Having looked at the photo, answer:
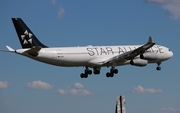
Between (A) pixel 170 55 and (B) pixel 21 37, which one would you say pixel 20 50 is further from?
(A) pixel 170 55

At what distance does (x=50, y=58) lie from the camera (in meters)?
75.1

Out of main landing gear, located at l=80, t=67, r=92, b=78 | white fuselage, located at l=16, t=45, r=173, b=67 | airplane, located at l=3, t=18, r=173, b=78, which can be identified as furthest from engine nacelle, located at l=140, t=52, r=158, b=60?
main landing gear, located at l=80, t=67, r=92, b=78

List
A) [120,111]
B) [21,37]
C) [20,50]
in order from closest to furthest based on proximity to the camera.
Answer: [120,111] → [20,50] → [21,37]

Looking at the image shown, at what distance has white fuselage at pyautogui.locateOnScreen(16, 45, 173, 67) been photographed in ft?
246

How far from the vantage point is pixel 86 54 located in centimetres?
7800

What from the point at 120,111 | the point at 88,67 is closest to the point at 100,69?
the point at 88,67

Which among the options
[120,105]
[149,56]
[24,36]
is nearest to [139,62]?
[149,56]

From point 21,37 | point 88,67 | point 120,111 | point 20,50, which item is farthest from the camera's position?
point 88,67

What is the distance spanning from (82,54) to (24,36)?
407 inches

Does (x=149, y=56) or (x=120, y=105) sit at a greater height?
(x=149, y=56)

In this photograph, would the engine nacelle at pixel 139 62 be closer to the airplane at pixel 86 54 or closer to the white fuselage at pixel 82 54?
the airplane at pixel 86 54

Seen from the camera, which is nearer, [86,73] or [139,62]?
[139,62]

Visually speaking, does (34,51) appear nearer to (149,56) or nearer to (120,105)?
(149,56)

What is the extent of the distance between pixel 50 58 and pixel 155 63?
21621mm
